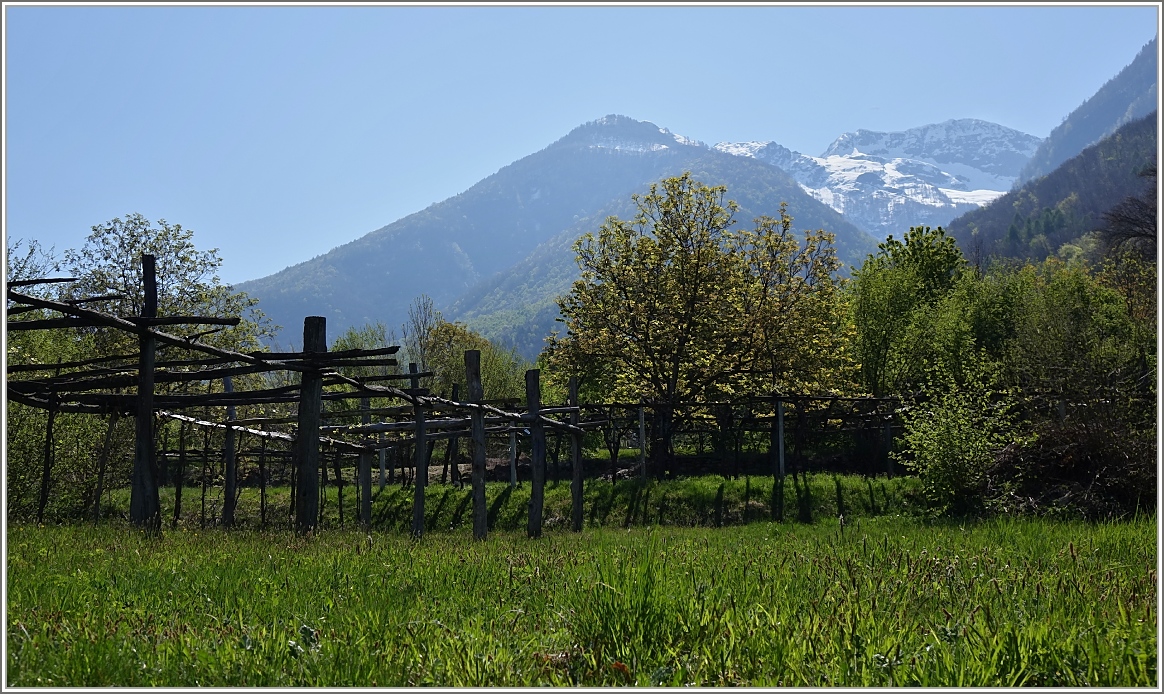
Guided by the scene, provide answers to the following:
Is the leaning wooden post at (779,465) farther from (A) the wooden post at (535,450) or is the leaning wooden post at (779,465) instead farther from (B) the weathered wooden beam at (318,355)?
(B) the weathered wooden beam at (318,355)

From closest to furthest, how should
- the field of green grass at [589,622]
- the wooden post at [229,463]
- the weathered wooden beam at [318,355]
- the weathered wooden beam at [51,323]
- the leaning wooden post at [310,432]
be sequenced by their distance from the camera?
the field of green grass at [589,622]
the weathered wooden beam at [51,323]
the weathered wooden beam at [318,355]
the leaning wooden post at [310,432]
the wooden post at [229,463]

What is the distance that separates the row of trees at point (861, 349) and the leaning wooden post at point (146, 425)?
557 inches

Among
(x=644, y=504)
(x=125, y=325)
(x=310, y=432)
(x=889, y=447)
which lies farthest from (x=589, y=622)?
(x=889, y=447)

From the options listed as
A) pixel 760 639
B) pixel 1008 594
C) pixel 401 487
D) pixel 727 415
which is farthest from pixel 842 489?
pixel 760 639

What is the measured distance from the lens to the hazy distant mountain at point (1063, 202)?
127m

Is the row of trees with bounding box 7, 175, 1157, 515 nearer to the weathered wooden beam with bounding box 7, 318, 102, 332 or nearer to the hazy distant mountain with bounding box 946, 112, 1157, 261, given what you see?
the weathered wooden beam with bounding box 7, 318, 102, 332

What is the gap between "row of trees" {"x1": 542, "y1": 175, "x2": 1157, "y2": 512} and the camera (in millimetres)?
16953

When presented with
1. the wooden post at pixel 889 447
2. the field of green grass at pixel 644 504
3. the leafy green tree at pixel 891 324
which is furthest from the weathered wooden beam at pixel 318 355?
the leafy green tree at pixel 891 324

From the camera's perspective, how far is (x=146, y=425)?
1205cm

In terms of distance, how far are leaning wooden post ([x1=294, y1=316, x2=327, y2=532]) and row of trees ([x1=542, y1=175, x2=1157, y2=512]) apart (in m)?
11.9

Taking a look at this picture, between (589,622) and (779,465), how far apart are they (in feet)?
71.8

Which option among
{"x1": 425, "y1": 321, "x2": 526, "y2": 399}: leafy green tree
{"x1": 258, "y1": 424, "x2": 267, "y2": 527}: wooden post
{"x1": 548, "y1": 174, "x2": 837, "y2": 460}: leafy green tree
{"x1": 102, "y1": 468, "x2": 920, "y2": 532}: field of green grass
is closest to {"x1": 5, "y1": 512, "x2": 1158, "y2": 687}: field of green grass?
{"x1": 258, "y1": 424, "x2": 267, "y2": 527}: wooden post

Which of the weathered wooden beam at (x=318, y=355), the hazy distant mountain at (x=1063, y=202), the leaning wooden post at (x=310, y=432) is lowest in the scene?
the leaning wooden post at (x=310, y=432)

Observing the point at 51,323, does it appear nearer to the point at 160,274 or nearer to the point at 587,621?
the point at 587,621
